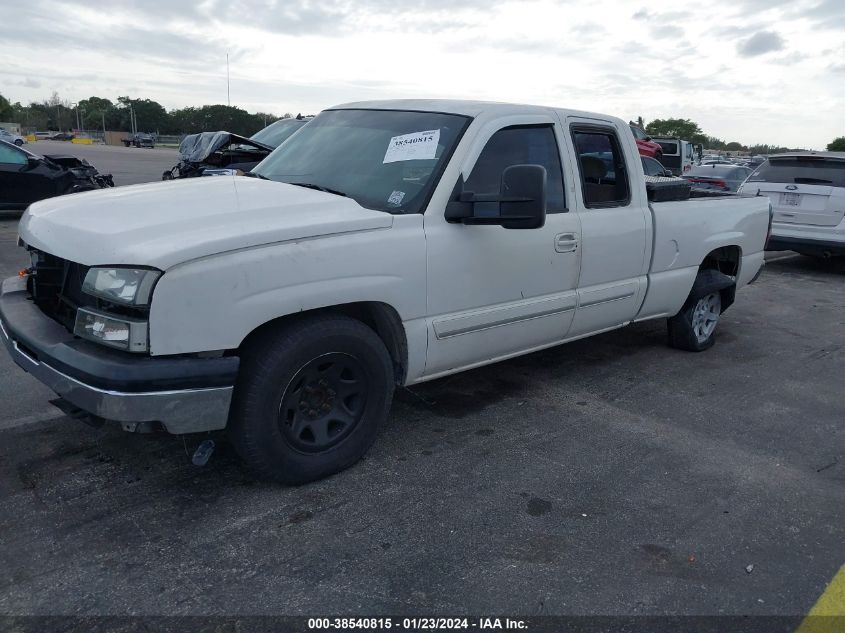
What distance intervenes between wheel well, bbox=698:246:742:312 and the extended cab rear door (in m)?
1.28

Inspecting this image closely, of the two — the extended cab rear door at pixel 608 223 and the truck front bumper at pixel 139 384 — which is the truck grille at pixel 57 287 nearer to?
the truck front bumper at pixel 139 384

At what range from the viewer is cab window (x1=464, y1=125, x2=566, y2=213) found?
158 inches

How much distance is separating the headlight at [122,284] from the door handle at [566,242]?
8.00ft

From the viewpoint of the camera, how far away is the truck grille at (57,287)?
10.6 feet

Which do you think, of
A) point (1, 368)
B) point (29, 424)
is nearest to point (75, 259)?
point (29, 424)

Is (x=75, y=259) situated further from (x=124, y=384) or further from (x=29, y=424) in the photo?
(x=29, y=424)

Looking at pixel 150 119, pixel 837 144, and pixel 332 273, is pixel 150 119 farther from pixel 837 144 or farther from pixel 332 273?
pixel 332 273

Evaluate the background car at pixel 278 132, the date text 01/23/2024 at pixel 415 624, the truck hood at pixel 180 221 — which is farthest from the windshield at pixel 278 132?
the date text 01/23/2024 at pixel 415 624

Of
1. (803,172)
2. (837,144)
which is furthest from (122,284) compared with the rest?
(837,144)

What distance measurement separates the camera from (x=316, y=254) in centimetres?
319

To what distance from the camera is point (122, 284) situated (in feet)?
9.36

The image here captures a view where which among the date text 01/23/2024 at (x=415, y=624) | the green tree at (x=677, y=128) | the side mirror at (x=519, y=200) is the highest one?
the green tree at (x=677, y=128)

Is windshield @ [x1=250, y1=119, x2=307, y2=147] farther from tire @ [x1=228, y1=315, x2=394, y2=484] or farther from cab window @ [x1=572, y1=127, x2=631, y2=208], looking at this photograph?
tire @ [x1=228, y1=315, x2=394, y2=484]

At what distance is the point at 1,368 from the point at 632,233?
447 cm
